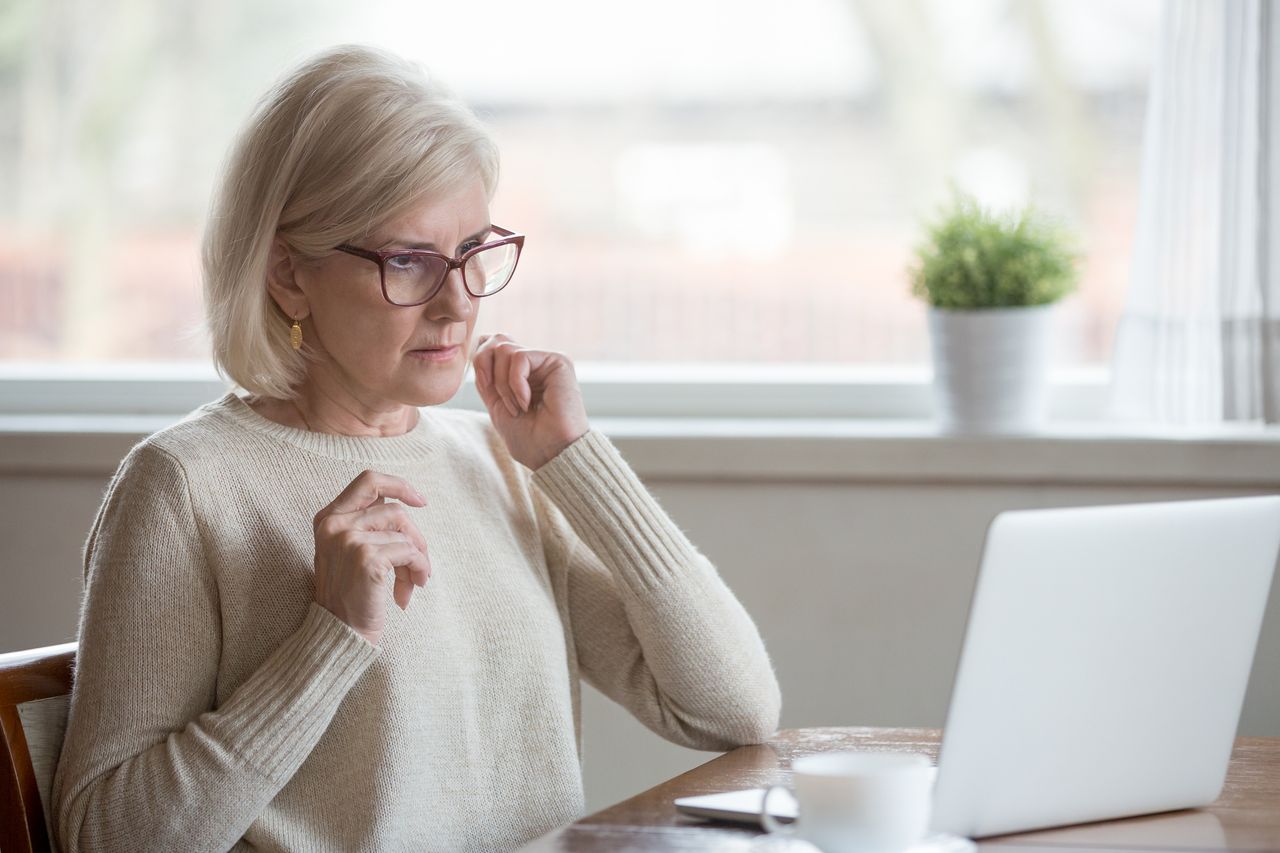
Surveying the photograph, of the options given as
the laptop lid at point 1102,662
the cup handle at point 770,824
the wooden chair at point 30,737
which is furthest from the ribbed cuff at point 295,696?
the laptop lid at point 1102,662

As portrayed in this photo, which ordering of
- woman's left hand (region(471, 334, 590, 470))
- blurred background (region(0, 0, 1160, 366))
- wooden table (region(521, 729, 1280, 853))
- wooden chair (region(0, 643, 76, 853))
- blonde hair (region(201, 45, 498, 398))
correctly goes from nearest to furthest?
wooden table (region(521, 729, 1280, 853)), wooden chair (region(0, 643, 76, 853)), blonde hair (region(201, 45, 498, 398)), woman's left hand (region(471, 334, 590, 470)), blurred background (region(0, 0, 1160, 366))

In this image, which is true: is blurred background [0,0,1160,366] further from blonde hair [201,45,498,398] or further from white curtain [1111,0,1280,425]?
blonde hair [201,45,498,398]

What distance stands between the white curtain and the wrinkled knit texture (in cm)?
93

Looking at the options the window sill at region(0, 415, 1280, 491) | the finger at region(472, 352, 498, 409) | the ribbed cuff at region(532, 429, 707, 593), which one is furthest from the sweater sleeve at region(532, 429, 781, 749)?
the window sill at region(0, 415, 1280, 491)

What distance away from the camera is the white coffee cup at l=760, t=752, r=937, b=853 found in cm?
92

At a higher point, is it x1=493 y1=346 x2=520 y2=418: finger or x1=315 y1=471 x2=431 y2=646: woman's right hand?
x1=493 y1=346 x2=520 y2=418: finger

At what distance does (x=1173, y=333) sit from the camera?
2035 mm

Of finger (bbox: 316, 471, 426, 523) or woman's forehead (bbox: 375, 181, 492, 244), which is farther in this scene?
woman's forehead (bbox: 375, 181, 492, 244)

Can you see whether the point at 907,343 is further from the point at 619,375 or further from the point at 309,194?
the point at 309,194

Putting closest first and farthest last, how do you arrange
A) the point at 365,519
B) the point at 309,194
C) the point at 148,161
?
the point at 365,519
the point at 309,194
the point at 148,161

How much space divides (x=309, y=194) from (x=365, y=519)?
13.5 inches

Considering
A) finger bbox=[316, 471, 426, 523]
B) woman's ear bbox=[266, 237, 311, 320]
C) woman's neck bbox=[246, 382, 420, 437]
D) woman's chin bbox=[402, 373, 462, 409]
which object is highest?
woman's ear bbox=[266, 237, 311, 320]

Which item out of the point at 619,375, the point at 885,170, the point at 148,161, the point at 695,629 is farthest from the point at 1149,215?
the point at 148,161

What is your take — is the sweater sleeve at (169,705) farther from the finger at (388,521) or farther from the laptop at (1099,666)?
the laptop at (1099,666)
